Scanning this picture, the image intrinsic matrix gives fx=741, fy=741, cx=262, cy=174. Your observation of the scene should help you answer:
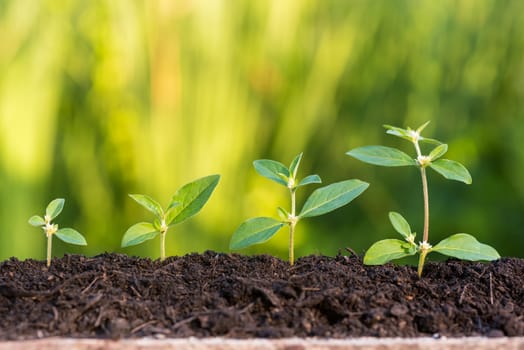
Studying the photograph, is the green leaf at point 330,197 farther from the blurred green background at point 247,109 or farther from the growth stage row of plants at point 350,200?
the blurred green background at point 247,109

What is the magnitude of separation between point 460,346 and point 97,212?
1165 mm

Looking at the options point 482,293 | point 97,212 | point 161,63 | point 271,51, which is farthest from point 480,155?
point 482,293

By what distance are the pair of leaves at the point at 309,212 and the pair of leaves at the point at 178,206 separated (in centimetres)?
7

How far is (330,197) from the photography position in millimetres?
812

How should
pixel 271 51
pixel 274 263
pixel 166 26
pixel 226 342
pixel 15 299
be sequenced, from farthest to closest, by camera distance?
1. pixel 271 51
2. pixel 166 26
3. pixel 274 263
4. pixel 15 299
5. pixel 226 342

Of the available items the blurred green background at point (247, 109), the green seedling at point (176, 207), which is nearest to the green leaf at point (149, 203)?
the green seedling at point (176, 207)

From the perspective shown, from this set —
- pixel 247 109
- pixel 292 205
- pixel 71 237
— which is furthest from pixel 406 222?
pixel 247 109

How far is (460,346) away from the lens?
0.64 m

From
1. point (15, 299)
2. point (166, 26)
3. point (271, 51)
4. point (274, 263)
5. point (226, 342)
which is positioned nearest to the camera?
point (226, 342)

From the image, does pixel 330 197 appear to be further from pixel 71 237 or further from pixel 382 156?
pixel 71 237

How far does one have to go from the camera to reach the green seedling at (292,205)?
2.59 ft

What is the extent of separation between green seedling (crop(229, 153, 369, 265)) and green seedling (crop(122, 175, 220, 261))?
6cm

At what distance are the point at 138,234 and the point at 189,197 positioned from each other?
0.24ft

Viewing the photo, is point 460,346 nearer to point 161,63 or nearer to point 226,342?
point 226,342
